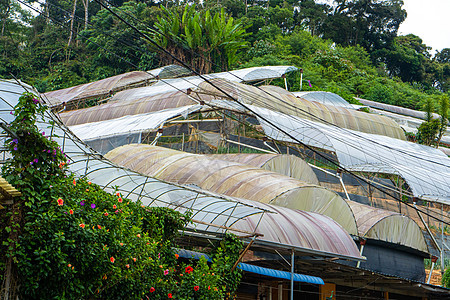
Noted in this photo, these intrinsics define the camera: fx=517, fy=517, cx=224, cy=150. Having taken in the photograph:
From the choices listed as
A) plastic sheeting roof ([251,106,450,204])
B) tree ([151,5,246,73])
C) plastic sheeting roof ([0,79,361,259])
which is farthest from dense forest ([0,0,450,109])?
plastic sheeting roof ([0,79,361,259])

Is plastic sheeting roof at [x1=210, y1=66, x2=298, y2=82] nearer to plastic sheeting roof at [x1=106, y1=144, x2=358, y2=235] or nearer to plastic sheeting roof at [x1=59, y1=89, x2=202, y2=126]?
plastic sheeting roof at [x1=59, y1=89, x2=202, y2=126]

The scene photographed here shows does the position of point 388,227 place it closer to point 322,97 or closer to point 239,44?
point 322,97

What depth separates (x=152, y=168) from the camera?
576 inches

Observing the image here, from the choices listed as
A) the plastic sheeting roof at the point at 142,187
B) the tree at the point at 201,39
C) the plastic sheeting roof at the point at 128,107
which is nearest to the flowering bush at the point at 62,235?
the plastic sheeting roof at the point at 142,187

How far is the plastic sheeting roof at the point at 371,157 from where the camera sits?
55.2ft

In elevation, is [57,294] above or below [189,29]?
below

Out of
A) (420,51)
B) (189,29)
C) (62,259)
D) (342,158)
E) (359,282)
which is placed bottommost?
(359,282)

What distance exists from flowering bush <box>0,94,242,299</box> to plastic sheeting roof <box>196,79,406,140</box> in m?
13.8

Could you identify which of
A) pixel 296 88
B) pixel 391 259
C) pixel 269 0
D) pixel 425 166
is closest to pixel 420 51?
pixel 269 0

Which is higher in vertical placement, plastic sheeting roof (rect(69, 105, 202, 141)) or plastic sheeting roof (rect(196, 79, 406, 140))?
plastic sheeting roof (rect(196, 79, 406, 140))

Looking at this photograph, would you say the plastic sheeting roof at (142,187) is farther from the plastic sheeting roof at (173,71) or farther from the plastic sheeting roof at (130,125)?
the plastic sheeting roof at (173,71)

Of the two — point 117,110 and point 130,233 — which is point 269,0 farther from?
point 130,233

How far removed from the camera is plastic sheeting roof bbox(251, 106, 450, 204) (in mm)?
16812

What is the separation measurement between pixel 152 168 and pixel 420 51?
43.8 meters
